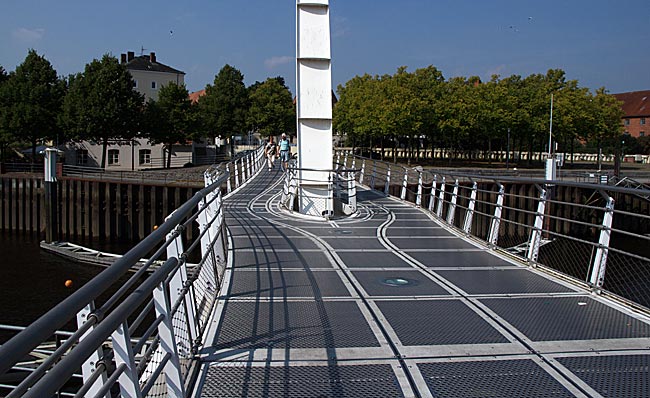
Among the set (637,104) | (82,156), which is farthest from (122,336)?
(637,104)

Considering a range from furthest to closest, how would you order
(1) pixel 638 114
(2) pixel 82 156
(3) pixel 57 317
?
(1) pixel 638 114 → (2) pixel 82 156 → (3) pixel 57 317

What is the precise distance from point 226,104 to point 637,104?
8004 cm

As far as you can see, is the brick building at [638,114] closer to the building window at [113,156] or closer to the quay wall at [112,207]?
the building window at [113,156]

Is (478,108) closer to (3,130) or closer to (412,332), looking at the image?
(3,130)

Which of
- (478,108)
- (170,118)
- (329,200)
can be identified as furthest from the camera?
(170,118)

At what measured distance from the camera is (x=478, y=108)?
5666 centimetres

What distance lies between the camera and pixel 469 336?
16.9 feet

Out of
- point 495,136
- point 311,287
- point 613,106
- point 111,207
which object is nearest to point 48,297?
point 111,207

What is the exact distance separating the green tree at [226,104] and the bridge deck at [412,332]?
64.7 meters

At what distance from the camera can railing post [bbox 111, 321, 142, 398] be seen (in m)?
2.51

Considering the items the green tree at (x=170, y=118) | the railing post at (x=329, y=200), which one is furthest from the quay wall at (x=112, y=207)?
the green tree at (x=170, y=118)

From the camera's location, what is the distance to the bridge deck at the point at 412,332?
4102mm

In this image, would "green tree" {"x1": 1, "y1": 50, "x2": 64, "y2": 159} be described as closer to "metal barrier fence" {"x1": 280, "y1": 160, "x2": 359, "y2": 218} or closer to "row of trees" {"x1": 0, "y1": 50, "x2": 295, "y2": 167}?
"row of trees" {"x1": 0, "y1": 50, "x2": 295, "y2": 167}

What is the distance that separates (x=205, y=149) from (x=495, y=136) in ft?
119
